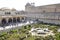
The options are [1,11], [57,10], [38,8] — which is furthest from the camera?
[38,8]

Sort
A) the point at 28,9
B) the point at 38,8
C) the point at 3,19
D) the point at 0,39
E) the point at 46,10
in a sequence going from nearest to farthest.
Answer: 1. the point at 0,39
2. the point at 3,19
3. the point at 46,10
4. the point at 38,8
5. the point at 28,9

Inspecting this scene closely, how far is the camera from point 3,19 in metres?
21.9

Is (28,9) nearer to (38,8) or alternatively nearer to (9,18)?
(38,8)

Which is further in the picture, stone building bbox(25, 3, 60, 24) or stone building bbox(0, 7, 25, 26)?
stone building bbox(25, 3, 60, 24)

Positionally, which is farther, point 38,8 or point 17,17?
point 38,8

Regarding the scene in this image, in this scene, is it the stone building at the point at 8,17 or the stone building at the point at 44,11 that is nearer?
the stone building at the point at 8,17

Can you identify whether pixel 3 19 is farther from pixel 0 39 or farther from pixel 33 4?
pixel 33 4

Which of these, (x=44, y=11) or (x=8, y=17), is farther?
(x=44, y=11)

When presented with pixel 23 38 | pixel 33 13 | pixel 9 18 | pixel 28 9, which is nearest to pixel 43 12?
pixel 33 13

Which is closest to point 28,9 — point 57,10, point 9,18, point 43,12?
point 43,12

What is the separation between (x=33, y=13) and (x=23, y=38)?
69.1 ft

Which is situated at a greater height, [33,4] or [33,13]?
[33,4]

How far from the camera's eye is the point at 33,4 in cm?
3475

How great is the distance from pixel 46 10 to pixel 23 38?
61.2 ft
